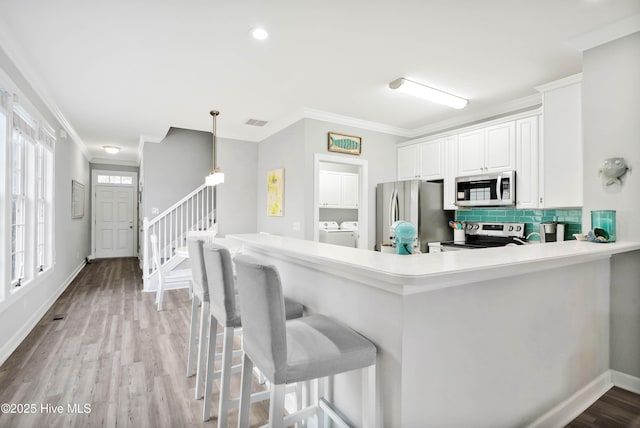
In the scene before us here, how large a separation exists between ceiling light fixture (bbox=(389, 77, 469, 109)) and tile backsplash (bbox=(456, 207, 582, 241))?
1.41 meters

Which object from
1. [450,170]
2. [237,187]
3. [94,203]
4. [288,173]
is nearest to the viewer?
[450,170]

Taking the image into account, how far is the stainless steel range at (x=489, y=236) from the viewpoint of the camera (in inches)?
154

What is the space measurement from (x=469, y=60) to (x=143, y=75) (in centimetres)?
310

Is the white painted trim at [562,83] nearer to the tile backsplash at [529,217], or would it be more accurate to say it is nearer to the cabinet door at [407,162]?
the tile backsplash at [529,217]

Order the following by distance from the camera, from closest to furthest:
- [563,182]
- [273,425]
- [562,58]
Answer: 1. [273,425]
2. [562,58]
3. [563,182]

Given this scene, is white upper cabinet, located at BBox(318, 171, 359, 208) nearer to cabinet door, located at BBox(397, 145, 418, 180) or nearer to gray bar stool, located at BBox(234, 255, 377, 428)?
cabinet door, located at BBox(397, 145, 418, 180)

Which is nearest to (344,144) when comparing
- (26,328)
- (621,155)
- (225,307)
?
(621,155)

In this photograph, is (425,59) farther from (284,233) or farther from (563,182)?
(284,233)

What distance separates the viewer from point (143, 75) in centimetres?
323

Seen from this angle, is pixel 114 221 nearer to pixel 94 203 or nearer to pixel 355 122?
pixel 94 203

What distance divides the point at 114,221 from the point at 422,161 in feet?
25.8

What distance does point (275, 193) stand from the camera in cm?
501

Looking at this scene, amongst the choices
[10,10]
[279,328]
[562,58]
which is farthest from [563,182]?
[10,10]

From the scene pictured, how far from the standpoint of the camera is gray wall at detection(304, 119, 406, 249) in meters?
4.30
